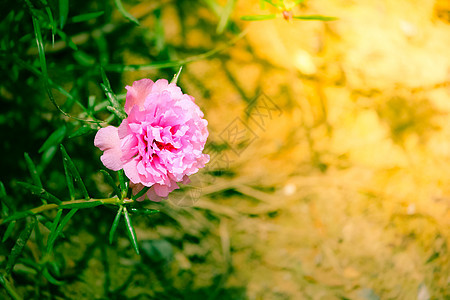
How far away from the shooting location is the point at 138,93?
1.55 ft

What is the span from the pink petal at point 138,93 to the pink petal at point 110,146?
36 millimetres

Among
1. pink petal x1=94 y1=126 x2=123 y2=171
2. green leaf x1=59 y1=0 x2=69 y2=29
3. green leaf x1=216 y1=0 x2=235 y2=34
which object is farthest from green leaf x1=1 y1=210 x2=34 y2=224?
green leaf x1=216 y1=0 x2=235 y2=34

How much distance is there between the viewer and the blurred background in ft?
1.94

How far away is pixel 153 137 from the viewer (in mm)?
448

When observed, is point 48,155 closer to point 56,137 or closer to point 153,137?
point 56,137

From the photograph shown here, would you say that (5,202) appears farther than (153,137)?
Yes

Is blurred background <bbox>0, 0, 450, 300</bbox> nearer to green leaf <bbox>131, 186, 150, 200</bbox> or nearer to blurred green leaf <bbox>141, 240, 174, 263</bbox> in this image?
blurred green leaf <bbox>141, 240, 174, 263</bbox>

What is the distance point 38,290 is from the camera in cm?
66

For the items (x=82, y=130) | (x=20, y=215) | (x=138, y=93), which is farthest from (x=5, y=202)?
(x=138, y=93)

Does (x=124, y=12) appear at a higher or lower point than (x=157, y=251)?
higher

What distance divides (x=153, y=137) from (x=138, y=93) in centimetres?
7

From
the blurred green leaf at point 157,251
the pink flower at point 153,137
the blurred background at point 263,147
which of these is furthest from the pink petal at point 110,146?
the blurred green leaf at point 157,251

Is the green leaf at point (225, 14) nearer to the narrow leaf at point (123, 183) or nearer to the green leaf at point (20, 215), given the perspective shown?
the narrow leaf at point (123, 183)

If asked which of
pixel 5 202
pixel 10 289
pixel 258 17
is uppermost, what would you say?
pixel 258 17
